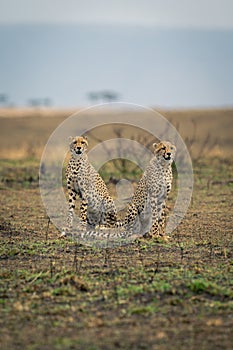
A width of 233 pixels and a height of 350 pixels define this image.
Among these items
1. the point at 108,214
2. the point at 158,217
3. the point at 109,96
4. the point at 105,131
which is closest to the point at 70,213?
the point at 108,214

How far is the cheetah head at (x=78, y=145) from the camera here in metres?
8.76

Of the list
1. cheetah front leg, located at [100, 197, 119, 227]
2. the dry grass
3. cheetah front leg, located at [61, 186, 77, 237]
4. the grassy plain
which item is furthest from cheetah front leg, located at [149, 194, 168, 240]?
the dry grass

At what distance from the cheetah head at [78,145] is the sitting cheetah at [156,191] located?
0.83 metres

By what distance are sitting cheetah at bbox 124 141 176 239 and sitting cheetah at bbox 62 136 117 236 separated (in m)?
0.51

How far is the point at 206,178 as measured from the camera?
14336 millimetres

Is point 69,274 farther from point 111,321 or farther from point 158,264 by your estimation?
point 111,321

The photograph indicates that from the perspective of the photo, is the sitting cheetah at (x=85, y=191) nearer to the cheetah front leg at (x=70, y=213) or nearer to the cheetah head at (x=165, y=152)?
the cheetah front leg at (x=70, y=213)

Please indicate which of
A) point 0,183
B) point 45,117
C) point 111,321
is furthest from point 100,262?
point 45,117

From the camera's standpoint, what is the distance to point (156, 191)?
27.4 feet

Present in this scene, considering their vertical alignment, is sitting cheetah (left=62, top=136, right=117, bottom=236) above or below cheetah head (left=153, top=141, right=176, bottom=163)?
below

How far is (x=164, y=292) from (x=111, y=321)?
0.77 meters

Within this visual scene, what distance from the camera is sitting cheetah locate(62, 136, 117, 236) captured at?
28.7 ft

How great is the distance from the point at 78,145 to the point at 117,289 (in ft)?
11.0

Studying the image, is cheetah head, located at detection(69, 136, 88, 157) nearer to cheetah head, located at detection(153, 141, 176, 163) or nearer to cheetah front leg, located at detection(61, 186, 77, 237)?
cheetah front leg, located at detection(61, 186, 77, 237)
